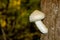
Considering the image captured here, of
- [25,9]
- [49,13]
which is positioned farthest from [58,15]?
[25,9]

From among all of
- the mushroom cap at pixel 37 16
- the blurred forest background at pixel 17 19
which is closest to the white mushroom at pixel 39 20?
the mushroom cap at pixel 37 16

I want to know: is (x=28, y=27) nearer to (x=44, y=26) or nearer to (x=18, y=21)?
(x=18, y=21)

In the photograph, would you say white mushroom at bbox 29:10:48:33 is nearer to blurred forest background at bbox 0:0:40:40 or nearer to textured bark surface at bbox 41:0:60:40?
textured bark surface at bbox 41:0:60:40

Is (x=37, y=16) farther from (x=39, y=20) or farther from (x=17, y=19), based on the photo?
(x=17, y=19)

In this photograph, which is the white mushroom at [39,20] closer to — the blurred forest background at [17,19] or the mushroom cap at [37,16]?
the mushroom cap at [37,16]

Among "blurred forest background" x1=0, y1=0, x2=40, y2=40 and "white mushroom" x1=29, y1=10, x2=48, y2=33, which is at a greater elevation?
"white mushroom" x1=29, y1=10, x2=48, y2=33

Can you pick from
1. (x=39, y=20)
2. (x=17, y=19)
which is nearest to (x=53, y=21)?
(x=39, y=20)

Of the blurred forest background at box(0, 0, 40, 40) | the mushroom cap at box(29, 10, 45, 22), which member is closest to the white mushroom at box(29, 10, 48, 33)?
the mushroom cap at box(29, 10, 45, 22)

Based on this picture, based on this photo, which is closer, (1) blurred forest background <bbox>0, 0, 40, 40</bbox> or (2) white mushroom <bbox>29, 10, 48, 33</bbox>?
(2) white mushroom <bbox>29, 10, 48, 33</bbox>
